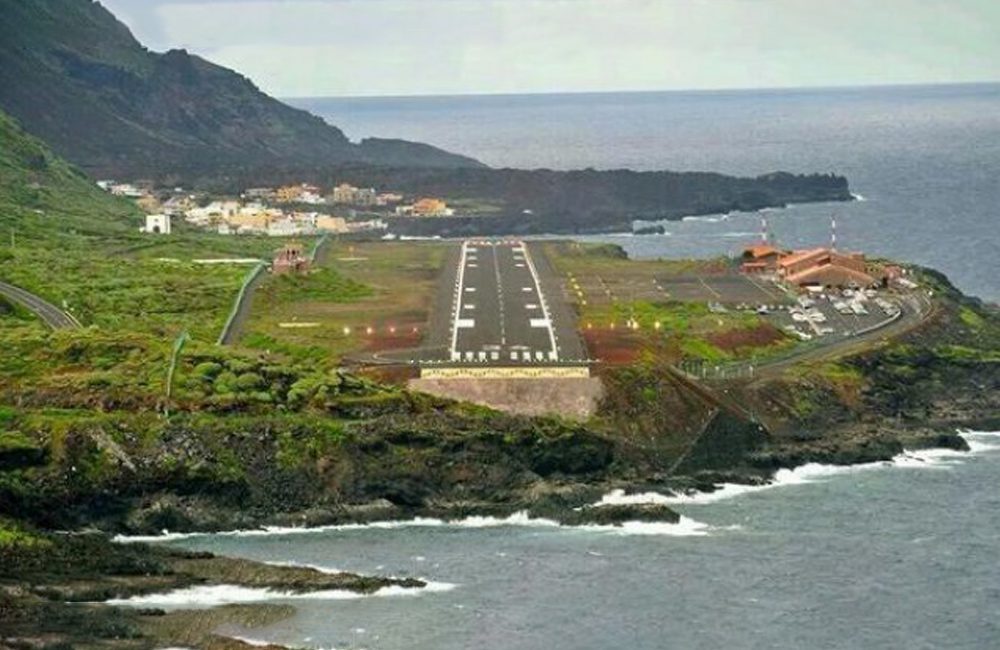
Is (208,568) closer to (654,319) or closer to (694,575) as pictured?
(694,575)

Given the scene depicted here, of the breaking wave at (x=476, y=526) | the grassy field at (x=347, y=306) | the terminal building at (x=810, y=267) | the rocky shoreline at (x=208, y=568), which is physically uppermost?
the terminal building at (x=810, y=267)

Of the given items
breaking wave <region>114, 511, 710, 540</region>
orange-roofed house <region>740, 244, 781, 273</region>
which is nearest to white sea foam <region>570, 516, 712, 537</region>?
breaking wave <region>114, 511, 710, 540</region>

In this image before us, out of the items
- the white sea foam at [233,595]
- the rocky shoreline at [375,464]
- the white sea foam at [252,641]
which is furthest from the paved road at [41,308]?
the white sea foam at [252,641]

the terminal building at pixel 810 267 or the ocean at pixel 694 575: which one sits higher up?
the terminal building at pixel 810 267

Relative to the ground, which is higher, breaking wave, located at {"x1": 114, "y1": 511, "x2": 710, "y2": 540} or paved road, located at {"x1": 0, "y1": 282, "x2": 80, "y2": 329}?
paved road, located at {"x1": 0, "y1": 282, "x2": 80, "y2": 329}

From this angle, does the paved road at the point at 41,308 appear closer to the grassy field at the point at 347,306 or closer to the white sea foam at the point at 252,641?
the grassy field at the point at 347,306

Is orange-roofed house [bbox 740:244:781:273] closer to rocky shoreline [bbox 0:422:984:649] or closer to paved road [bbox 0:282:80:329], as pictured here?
rocky shoreline [bbox 0:422:984:649]

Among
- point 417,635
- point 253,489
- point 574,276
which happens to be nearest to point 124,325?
point 253,489
